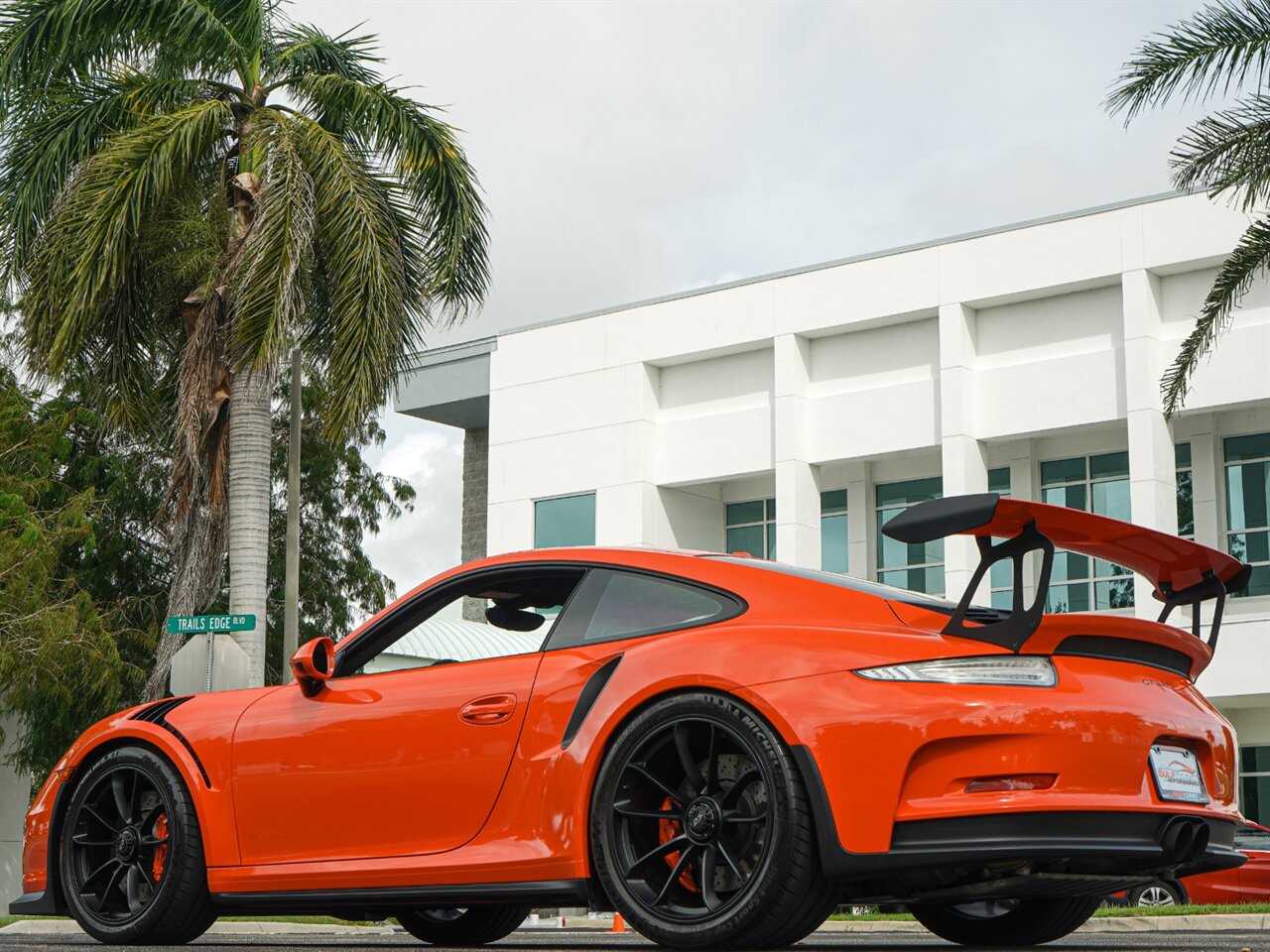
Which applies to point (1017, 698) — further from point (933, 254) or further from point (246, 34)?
point (933, 254)

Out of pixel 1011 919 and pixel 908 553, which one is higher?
pixel 908 553

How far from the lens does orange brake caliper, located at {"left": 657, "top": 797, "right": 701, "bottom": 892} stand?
16.2ft

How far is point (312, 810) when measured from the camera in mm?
5727

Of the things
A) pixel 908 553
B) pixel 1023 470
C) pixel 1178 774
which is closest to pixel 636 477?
pixel 908 553

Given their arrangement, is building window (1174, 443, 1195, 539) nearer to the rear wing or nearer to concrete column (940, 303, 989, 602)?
concrete column (940, 303, 989, 602)

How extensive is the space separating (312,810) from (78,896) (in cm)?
110

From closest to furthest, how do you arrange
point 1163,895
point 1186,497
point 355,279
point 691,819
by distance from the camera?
point 691,819, point 1163,895, point 355,279, point 1186,497

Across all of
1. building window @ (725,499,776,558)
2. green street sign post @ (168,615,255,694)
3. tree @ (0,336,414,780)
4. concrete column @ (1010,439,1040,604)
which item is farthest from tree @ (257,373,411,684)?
green street sign post @ (168,615,255,694)

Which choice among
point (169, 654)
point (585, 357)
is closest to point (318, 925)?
point (169, 654)

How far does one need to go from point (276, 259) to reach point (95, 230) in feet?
6.57

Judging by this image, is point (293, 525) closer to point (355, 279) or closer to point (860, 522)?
point (355, 279)

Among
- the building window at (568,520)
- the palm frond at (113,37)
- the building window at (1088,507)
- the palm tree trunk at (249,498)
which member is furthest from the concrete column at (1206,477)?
the palm frond at (113,37)

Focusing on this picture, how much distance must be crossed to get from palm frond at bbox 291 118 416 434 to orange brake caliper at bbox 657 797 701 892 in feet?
41.8

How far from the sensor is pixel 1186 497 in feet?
104
